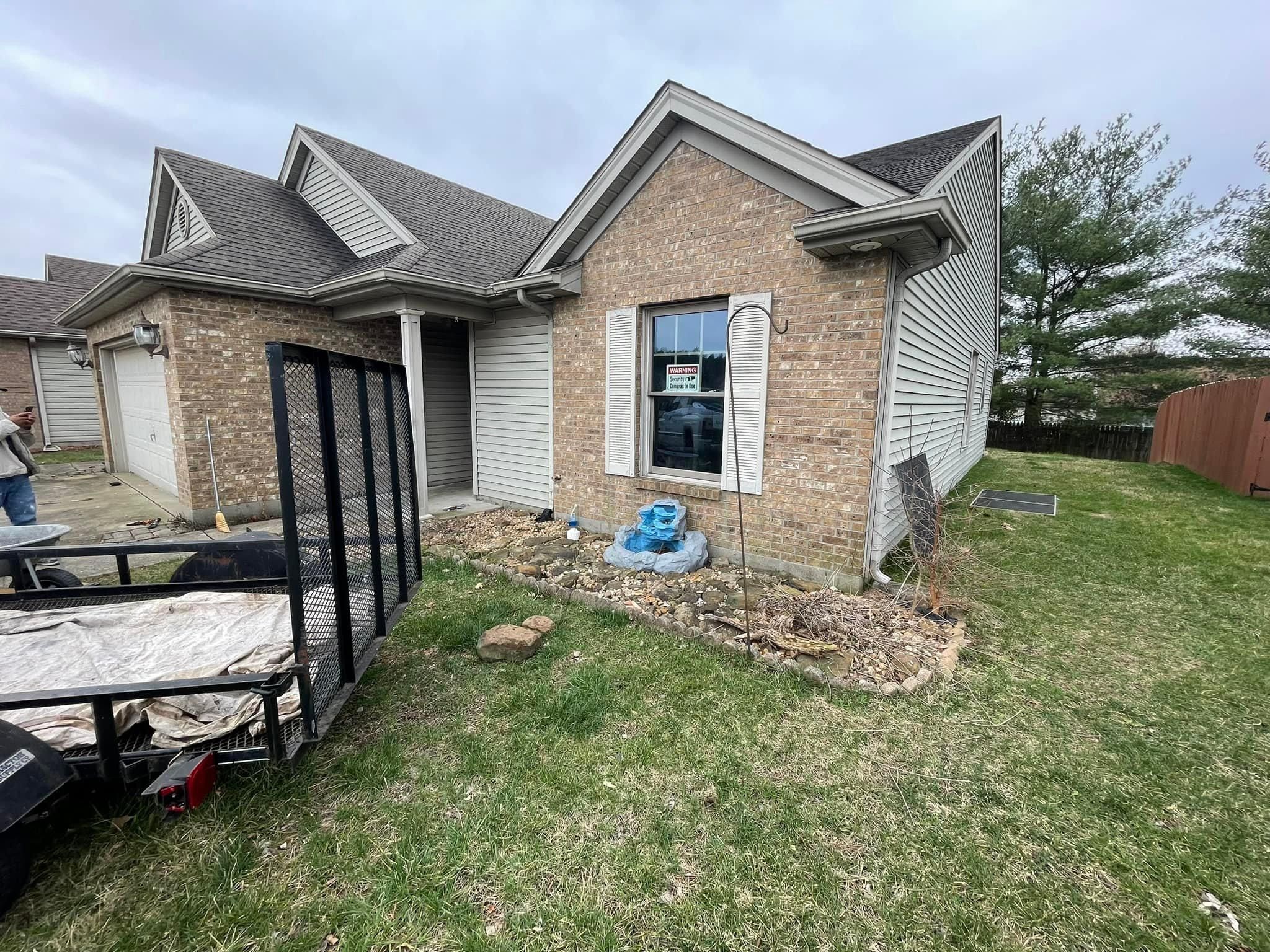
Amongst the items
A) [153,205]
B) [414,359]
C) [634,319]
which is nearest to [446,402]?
[414,359]

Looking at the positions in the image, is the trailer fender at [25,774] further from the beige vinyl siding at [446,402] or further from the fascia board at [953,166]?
the beige vinyl siding at [446,402]

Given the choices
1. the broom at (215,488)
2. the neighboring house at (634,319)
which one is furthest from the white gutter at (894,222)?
the broom at (215,488)

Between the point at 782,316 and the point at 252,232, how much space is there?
8.06 m

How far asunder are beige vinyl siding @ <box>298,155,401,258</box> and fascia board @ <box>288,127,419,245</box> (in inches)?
3.0

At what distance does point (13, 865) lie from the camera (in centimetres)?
163

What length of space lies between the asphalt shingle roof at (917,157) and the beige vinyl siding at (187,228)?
9035 millimetres

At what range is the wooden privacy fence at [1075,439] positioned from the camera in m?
17.6

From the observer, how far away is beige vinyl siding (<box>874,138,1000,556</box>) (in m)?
4.75

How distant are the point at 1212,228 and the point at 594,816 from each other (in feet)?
81.1

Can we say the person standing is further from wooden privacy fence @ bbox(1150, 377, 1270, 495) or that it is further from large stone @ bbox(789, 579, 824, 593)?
wooden privacy fence @ bbox(1150, 377, 1270, 495)

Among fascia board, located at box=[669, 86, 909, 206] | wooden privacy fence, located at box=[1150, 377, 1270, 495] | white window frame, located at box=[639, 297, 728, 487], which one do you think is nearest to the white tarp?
white window frame, located at box=[639, 297, 728, 487]

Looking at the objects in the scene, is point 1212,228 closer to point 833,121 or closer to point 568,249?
point 833,121

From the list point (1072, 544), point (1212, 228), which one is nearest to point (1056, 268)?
point (1212, 228)

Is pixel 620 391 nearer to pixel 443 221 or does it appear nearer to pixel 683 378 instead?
pixel 683 378
